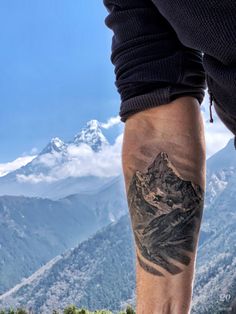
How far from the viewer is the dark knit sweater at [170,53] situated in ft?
2.72

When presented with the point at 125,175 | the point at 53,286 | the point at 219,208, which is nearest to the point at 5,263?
the point at 53,286

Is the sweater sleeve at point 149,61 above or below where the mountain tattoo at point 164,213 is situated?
above

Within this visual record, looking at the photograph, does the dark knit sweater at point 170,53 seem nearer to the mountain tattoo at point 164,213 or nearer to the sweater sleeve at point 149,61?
the sweater sleeve at point 149,61

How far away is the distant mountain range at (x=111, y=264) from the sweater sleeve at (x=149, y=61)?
124365 millimetres

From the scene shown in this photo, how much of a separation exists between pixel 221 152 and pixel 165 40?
192509 millimetres

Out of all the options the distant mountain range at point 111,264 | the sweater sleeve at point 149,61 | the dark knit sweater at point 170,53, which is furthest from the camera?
the distant mountain range at point 111,264

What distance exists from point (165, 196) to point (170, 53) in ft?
0.80

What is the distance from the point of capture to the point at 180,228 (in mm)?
910

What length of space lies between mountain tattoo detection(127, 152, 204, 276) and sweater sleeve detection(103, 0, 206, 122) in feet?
0.35

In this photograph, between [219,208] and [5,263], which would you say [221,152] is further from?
[5,263]

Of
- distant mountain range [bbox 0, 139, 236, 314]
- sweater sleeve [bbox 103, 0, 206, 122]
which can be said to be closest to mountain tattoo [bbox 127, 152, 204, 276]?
sweater sleeve [bbox 103, 0, 206, 122]

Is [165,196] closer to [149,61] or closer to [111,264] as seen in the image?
[149,61]

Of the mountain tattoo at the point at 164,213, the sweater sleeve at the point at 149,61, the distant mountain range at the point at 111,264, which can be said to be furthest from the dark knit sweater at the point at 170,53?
the distant mountain range at the point at 111,264

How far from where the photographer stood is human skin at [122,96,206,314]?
90 cm
